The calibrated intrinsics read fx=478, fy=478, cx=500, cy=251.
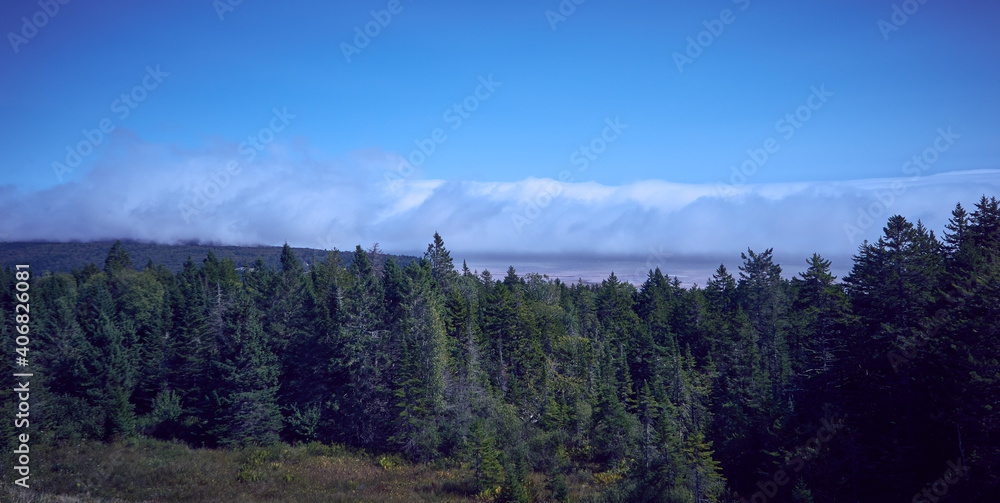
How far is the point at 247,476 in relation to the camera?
3231 centimetres

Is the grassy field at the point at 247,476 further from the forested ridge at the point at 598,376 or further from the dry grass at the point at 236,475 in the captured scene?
the forested ridge at the point at 598,376

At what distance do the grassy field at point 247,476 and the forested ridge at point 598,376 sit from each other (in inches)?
80.8

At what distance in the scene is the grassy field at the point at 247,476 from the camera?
1123 inches

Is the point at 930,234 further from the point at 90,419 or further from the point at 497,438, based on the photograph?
the point at 90,419

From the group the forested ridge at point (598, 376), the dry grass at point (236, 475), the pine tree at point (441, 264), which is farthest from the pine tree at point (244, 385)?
the pine tree at point (441, 264)

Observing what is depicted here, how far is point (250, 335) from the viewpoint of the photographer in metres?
40.8

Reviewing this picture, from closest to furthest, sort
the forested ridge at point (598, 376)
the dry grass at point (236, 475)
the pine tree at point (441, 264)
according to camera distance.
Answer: the forested ridge at point (598, 376), the dry grass at point (236, 475), the pine tree at point (441, 264)

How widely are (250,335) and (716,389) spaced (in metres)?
43.5

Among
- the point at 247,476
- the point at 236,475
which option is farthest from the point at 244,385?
the point at 247,476

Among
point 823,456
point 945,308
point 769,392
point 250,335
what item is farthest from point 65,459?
point 945,308

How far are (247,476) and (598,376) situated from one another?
32.7m

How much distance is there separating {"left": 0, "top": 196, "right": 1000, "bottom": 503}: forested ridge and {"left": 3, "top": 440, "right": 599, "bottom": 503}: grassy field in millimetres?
2053

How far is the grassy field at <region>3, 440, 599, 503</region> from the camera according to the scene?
28531 mm

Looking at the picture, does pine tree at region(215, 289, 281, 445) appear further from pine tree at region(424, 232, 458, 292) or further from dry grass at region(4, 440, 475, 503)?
pine tree at region(424, 232, 458, 292)
